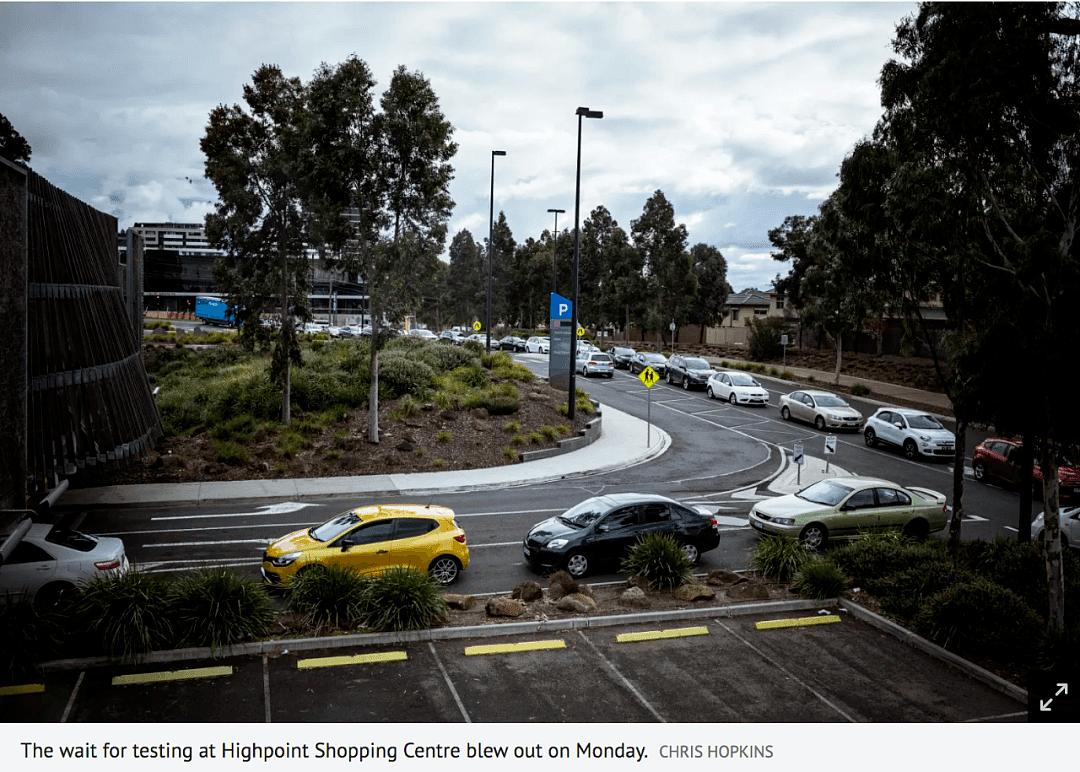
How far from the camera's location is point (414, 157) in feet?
78.9

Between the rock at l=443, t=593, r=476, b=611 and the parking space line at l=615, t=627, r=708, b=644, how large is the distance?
236 cm

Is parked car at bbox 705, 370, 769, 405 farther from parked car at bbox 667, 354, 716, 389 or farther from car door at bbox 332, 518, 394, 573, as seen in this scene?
car door at bbox 332, 518, 394, 573

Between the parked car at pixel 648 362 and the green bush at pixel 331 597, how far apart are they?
1491 inches

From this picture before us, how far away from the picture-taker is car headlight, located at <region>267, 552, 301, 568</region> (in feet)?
42.5

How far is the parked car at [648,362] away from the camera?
4928 centimetres

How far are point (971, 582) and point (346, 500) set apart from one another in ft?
46.9

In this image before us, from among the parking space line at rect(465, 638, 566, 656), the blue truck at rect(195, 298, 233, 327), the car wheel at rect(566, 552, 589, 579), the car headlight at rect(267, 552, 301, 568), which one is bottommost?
the car wheel at rect(566, 552, 589, 579)

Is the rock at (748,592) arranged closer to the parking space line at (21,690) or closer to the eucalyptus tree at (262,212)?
the parking space line at (21,690)

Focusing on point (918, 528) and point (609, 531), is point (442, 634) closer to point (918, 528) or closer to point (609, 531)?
point (609, 531)

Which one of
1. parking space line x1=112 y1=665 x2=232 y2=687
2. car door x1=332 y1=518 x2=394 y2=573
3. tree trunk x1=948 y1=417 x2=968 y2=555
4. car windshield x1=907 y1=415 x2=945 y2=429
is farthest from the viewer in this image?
car windshield x1=907 y1=415 x2=945 y2=429

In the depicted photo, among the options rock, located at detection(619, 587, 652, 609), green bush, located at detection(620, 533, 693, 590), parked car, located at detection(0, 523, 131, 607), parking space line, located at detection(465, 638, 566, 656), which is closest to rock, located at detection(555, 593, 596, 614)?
rock, located at detection(619, 587, 652, 609)

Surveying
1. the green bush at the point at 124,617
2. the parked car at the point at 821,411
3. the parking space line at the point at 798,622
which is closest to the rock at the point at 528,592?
the parking space line at the point at 798,622

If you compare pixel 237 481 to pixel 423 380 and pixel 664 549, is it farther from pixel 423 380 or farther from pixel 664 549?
pixel 664 549

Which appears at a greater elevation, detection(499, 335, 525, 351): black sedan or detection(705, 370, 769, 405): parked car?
Result: detection(499, 335, 525, 351): black sedan
